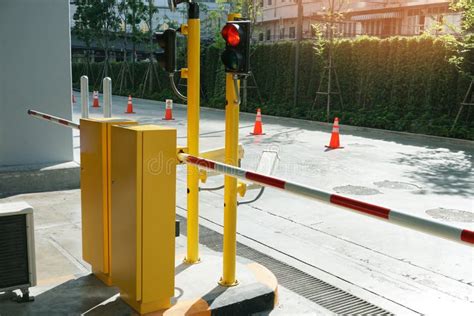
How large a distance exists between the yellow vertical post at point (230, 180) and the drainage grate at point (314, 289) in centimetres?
82

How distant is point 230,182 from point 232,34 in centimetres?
109

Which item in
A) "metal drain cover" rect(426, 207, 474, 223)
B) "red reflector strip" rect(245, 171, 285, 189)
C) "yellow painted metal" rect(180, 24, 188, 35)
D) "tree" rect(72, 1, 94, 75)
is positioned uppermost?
"tree" rect(72, 1, 94, 75)

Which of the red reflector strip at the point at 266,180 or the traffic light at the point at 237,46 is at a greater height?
the traffic light at the point at 237,46

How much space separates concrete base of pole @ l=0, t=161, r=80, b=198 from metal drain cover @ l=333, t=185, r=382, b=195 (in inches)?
164

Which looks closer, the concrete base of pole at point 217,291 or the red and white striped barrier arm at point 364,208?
the red and white striped barrier arm at point 364,208

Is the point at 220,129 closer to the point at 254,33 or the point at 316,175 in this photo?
the point at 316,175

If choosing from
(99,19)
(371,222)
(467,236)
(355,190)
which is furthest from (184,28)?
(99,19)

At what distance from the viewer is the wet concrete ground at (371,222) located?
502 cm

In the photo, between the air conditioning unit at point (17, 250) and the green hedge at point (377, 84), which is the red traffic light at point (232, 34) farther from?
the green hedge at point (377, 84)

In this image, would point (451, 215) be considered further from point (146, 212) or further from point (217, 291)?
point (146, 212)

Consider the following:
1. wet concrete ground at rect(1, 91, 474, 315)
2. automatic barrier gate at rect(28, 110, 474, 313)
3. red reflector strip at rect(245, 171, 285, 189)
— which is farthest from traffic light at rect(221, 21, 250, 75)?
wet concrete ground at rect(1, 91, 474, 315)

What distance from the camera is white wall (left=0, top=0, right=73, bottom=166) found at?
8141 mm

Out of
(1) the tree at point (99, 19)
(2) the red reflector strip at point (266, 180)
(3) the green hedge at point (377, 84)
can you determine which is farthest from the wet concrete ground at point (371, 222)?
(1) the tree at point (99, 19)

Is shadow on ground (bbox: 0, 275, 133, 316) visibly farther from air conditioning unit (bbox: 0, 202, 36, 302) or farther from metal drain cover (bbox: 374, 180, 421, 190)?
metal drain cover (bbox: 374, 180, 421, 190)
